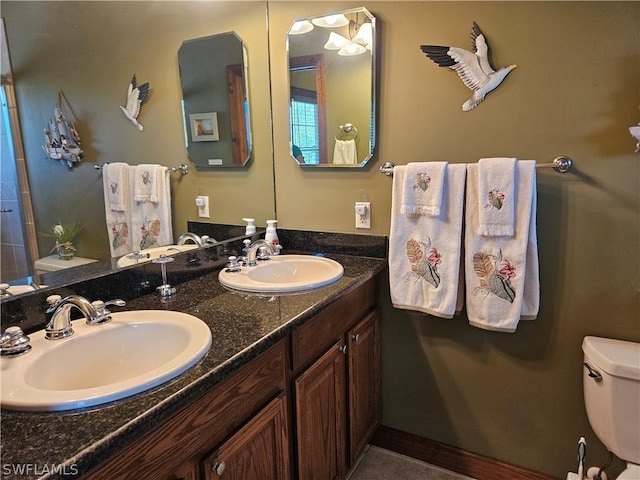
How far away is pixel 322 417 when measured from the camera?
→ 56.4 inches

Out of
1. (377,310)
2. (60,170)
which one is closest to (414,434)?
(377,310)

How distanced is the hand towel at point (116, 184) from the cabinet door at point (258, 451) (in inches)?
32.3

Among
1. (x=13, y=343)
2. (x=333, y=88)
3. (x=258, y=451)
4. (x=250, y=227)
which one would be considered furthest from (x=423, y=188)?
(x=13, y=343)

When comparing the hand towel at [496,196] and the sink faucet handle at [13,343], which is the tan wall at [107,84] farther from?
the hand towel at [496,196]

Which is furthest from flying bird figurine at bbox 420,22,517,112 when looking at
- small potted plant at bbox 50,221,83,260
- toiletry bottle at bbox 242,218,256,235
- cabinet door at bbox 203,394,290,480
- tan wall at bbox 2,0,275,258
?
small potted plant at bbox 50,221,83,260

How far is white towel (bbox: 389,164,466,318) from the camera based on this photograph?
5.18 feet

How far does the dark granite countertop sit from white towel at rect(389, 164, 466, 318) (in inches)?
16.6

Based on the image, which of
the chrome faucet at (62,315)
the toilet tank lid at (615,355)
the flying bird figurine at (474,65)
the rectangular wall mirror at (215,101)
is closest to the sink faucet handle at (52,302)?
the chrome faucet at (62,315)

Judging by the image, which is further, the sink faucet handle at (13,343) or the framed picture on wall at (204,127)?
the framed picture on wall at (204,127)

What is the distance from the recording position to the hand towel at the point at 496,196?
4.81 feet

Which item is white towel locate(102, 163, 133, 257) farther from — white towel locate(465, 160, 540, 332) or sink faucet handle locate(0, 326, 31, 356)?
white towel locate(465, 160, 540, 332)

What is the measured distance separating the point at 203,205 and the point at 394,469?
142 centimetres

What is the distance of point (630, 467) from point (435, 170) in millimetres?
1169

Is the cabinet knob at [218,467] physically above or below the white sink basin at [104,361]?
below
